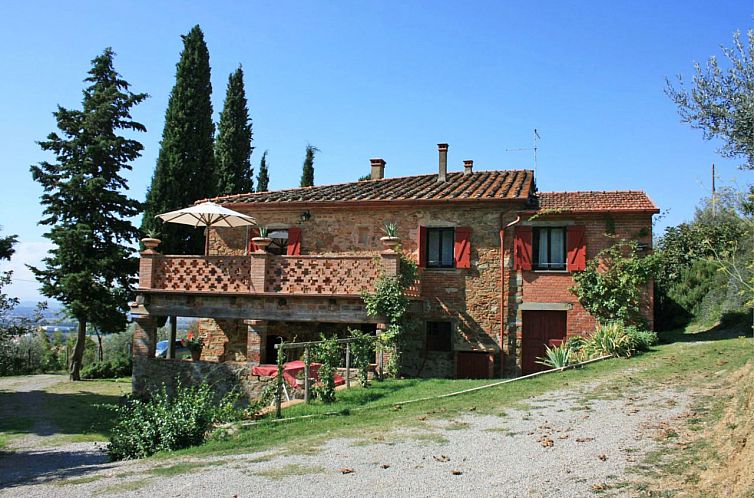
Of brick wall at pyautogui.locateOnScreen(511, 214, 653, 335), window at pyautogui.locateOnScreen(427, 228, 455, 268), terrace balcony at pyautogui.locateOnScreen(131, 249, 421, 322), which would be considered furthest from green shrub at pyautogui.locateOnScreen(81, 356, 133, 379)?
brick wall at pyautogui.locateOnScreen(511, 214, 653, 335)

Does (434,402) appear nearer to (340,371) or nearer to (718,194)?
(340,371)

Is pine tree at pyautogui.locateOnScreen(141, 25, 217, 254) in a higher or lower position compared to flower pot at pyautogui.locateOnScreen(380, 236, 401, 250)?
higher

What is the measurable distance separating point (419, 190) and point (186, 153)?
11.9 meters

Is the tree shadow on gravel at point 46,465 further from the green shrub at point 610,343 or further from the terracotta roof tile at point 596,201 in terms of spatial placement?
the terracotta roof tile at point 596,201

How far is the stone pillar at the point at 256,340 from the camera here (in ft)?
54.4

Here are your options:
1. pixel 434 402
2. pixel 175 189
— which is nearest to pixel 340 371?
pixel 434 402

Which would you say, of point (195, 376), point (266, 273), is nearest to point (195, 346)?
point (195, 376)

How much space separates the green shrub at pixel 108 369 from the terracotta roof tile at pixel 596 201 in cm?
1806

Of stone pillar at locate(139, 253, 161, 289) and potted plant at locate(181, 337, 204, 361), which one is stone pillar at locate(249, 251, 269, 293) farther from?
potted plant at locate(181, 337, 204, 361)

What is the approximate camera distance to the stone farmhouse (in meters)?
16.3

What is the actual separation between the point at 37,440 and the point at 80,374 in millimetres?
10988

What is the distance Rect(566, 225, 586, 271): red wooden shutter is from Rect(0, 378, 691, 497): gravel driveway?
23.0 feet

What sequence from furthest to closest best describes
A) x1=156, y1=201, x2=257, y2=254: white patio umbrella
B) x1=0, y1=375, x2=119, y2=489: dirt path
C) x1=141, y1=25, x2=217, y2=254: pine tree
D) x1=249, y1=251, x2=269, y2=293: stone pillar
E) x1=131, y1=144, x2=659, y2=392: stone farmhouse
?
x1=141, y1=25, x2=217, y2=254: pine tree < x1=156, y1=201, x2=257, y2=254: white patio umbrella < x1=249, y1=251, x2=269, y2=293: stone pillar < x1=131, y1=144, x2=659, y2=392: stone farmhouse < x1=0, y1=375, x2=119, y2=489: dirt path

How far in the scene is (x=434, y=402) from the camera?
11.9 m
